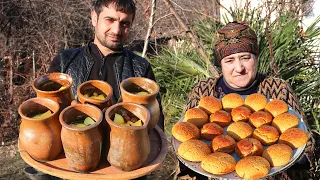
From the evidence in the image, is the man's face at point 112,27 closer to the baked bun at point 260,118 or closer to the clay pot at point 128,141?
the clay pot at point 128,141

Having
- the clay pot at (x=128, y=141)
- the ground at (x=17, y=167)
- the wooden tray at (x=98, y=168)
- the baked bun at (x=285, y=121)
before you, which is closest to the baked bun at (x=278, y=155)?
the baked bun at (x=285, y=121)

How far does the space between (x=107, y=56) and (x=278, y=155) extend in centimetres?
107

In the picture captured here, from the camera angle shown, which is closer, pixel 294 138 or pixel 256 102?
pixel 294 138

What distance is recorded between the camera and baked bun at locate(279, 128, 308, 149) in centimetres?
176

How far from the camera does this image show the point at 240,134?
186 cm

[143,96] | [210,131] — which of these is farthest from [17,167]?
[143,96]

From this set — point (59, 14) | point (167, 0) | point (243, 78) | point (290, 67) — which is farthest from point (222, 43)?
point (59, 14)

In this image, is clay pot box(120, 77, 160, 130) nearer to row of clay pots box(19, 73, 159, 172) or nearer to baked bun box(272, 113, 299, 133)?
row of clay pots box(19, 73, 159, 172)

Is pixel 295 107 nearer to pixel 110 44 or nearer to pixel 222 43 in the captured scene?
pixel 222 43

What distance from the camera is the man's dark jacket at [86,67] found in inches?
77.5

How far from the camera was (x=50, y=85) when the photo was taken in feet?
4.66

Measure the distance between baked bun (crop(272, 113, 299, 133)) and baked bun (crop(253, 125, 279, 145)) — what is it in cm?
7

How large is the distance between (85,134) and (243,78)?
3.99ft

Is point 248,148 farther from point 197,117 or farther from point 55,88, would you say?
point 55,88
